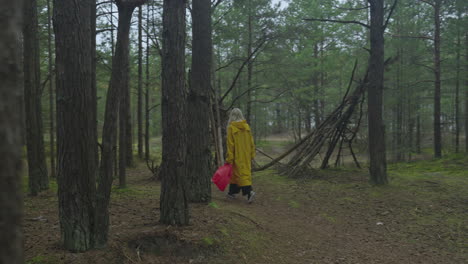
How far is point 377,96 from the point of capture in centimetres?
795

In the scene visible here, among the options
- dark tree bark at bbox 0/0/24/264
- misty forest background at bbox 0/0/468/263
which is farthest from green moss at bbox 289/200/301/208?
dark tree bark at bbox 0/0/24/264

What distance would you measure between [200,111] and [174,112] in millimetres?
1981

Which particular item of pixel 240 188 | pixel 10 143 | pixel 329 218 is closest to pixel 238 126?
pixel 240 188

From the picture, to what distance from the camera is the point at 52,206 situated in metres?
5.20

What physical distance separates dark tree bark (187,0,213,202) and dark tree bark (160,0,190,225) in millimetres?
1751

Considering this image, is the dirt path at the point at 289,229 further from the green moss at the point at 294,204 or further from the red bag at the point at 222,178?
the red bag at the point at 222,178

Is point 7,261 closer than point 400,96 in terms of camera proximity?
Yes

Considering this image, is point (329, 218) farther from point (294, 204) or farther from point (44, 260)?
point (44, 260)

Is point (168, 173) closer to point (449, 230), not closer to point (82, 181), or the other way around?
point (82, 181)

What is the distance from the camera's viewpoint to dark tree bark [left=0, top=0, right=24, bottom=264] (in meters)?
1.10

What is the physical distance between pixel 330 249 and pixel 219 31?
9717 millimetres

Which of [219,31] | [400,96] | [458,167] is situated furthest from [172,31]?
[400,96]

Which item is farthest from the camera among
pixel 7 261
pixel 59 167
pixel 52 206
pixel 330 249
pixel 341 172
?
pixel 341 172

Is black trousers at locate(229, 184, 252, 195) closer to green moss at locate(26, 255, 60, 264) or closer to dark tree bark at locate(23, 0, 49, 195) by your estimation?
dark tree bark at locate(23, 0, 49, 195)
